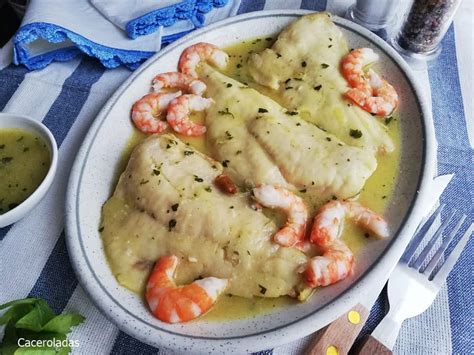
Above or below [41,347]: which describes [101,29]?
above

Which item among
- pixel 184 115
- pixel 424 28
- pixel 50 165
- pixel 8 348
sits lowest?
pixel 8 348

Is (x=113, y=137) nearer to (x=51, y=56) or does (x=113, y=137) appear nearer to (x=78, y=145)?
(x=78, y=145)

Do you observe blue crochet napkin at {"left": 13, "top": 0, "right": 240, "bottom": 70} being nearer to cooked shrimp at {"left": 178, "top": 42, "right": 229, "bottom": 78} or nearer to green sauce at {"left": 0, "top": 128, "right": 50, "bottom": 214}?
cooked shrimp at {"left": 178, "top": 42, "right": 229, "bottom": 78}

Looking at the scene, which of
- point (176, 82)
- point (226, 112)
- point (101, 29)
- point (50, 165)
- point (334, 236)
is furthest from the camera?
point (101, 29)

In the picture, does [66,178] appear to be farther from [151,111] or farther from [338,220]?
[338,220]

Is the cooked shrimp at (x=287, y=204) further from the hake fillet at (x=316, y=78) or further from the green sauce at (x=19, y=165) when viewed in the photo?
the green sauce at (x=19, y=165)

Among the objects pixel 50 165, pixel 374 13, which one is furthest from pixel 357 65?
pixel 50 165

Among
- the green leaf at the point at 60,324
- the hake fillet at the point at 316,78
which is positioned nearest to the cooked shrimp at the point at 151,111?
the hake fillet at the point at 316,78
